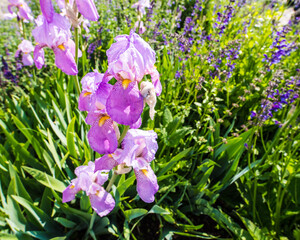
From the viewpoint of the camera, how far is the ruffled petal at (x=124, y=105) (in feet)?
2.27

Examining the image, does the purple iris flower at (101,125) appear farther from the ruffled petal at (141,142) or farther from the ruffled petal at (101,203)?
the ruffled petal at (101,203)

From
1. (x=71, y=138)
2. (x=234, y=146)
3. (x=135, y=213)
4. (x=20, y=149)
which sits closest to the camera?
(x=135, y=213)

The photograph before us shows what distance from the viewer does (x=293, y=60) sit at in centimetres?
352

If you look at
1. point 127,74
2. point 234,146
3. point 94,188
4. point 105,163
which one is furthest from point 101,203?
point 234,146

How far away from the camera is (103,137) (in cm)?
78

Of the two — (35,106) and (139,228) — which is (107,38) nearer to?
(35,106)

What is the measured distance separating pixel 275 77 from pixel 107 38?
9.13ft

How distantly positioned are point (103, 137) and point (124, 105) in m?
0.17

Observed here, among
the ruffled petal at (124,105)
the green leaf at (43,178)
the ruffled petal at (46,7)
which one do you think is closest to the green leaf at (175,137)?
the green leaf at (43,178)

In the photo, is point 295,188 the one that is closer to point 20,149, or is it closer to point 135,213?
point 135,213

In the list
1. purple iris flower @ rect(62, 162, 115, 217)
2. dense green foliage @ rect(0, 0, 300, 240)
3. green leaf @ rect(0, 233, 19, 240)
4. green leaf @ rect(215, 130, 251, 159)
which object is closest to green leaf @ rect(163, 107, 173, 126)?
dense green foliage @ rect(0, 0, 300, 240)

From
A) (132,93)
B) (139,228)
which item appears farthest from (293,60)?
(132,93)

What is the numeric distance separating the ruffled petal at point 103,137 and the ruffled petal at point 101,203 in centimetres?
47

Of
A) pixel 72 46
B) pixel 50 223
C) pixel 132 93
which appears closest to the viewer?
pixel 132 93
